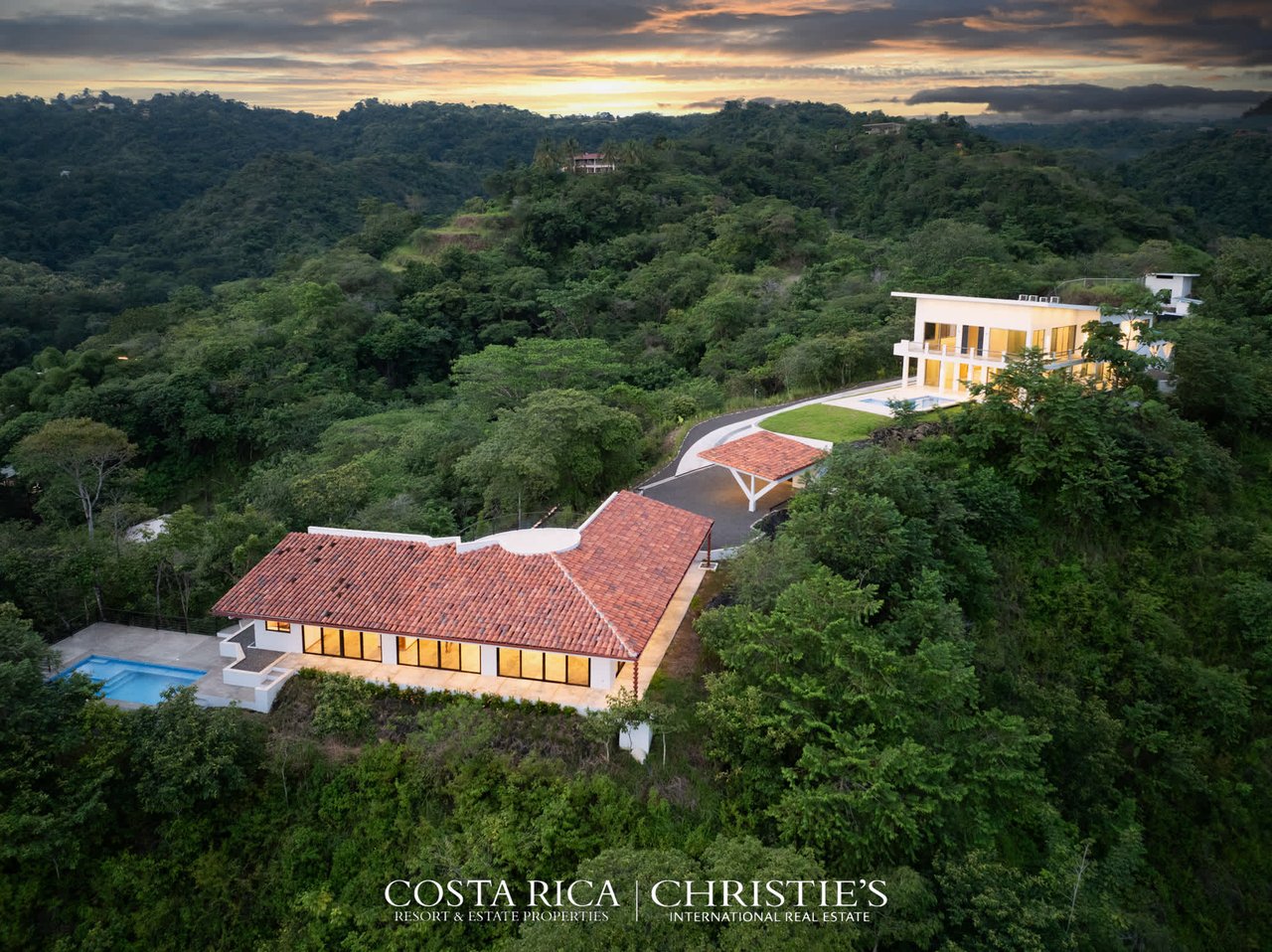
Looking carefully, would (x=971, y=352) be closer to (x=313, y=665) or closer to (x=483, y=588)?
(x=483, y=588)

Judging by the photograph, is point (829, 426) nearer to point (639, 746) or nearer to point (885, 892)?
point (639, 746)

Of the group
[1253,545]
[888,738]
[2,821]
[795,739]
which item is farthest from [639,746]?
[1253,545]

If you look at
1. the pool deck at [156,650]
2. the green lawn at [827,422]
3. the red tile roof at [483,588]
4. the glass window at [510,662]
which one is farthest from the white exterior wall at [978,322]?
the pool deck at [156,650]

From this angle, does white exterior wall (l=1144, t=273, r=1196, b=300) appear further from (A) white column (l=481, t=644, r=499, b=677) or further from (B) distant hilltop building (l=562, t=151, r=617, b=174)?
(B) distant hilltop building (l=562, t=151, r=617, b=174)

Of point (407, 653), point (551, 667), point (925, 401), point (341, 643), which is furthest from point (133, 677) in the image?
point (925, 401)

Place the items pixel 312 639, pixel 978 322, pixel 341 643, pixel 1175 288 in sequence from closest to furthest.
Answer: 1. pixel 341 643
2. pixel 312 639
3. pixel 978 322
4. pixel 1175 288

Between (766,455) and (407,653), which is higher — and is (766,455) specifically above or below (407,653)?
above

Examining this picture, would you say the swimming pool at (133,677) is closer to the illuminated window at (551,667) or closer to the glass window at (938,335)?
the illuminated window at (551,667)
